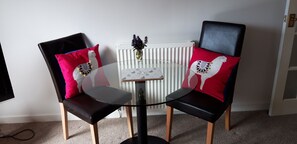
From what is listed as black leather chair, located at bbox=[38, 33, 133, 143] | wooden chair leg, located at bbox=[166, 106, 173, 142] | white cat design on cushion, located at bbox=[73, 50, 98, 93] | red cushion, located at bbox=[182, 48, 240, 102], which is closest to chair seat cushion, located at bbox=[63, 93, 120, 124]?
black leather chair, located at bbox=[38, 33, 133, 143]

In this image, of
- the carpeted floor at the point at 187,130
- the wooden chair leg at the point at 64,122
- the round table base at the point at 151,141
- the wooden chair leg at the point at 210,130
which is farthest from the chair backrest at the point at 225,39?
the wooden chair leg at the point at 64,122

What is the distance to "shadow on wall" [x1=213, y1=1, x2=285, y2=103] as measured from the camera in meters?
2.40

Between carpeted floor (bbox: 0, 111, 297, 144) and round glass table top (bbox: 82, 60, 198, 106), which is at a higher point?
round glass table top (bbox: 82, 60, 198, 106)

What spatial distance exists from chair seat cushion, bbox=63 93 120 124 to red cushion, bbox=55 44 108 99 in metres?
0.08

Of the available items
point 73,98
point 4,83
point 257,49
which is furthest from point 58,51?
point 257,49

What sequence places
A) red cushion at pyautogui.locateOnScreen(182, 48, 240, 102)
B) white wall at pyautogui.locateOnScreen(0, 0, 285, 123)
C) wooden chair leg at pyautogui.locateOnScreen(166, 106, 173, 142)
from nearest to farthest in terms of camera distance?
1. red cushion at pyautogui.locateOnScreen(182, 48, 240, 102)
2. wooden chair leg at pyautogui.locateOnScreen(166, 106, 173, 142)
3. white wall at pyautogui.locateOnScreen(0, 0, 285, 123)

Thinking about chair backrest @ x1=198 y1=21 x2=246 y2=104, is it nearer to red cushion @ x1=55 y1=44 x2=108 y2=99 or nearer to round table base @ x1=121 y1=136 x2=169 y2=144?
round table base @ x1=121 y1=136 x2=169 y2=144

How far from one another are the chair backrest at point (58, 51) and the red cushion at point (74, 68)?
0.06 m

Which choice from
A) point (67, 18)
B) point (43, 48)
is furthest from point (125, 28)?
point (43, 48)

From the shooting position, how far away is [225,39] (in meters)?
2.20

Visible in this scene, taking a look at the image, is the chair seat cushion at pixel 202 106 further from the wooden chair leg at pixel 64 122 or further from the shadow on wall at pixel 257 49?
the wooden chair leg at pixel 64 122

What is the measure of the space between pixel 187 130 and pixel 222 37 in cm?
97

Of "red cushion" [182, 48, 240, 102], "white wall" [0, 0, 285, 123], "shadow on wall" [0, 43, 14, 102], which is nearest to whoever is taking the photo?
"red cushion" [182, 48, 240, 102]

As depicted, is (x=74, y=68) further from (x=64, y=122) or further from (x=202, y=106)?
(x=202, y=106)
